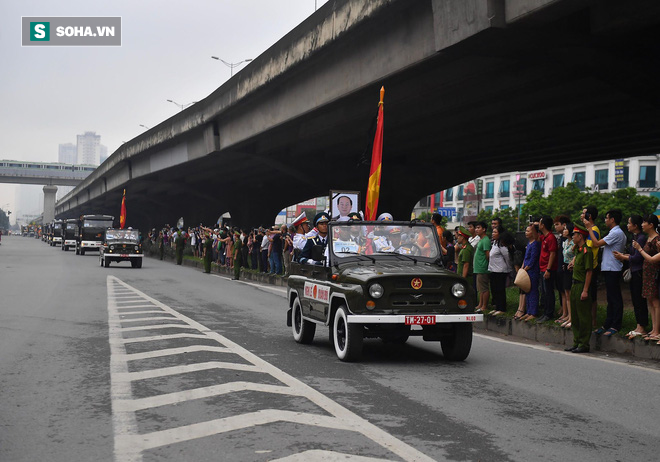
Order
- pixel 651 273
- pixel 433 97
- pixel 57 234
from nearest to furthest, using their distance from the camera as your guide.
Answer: pixel 651 273, pixel 433 97, pixel 57 234

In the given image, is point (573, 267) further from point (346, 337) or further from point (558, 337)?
point (346, 337)

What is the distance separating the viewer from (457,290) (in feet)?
31.0

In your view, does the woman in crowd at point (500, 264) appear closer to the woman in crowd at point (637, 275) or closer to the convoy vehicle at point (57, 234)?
the woman in crowd at point (637, 275)

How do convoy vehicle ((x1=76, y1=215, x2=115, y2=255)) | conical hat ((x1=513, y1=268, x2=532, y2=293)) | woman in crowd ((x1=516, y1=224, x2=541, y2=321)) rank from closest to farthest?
conical hat ((x1=513, y1=268, x2=532, y2=293))
woman in crowd ((x1=516, y1=224, x2=541, y2=321))
convoy vehicle ((x1=76, y1=215, x2=115, y2=255))

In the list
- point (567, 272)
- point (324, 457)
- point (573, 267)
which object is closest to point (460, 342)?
point (573, 267)

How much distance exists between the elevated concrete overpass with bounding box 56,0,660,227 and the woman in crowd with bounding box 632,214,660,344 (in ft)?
Result: 14.6

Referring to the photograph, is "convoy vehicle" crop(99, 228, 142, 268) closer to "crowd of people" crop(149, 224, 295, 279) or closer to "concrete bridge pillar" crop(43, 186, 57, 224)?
"crowd of people" crop(149, 224, 295, 279)

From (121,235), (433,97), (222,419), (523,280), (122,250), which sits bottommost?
(222,419)

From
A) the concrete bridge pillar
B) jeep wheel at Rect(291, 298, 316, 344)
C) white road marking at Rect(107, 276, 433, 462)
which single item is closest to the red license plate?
white road marking at Rect(107, 276, 433, 462)

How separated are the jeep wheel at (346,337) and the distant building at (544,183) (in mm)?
63917

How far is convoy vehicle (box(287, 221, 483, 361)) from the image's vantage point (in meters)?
9.21

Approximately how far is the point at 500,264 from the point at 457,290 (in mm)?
5338

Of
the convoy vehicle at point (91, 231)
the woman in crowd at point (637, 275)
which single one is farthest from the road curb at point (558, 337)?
the convoy vehicle at point (91, 231)

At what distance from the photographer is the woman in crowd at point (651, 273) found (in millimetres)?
10711
